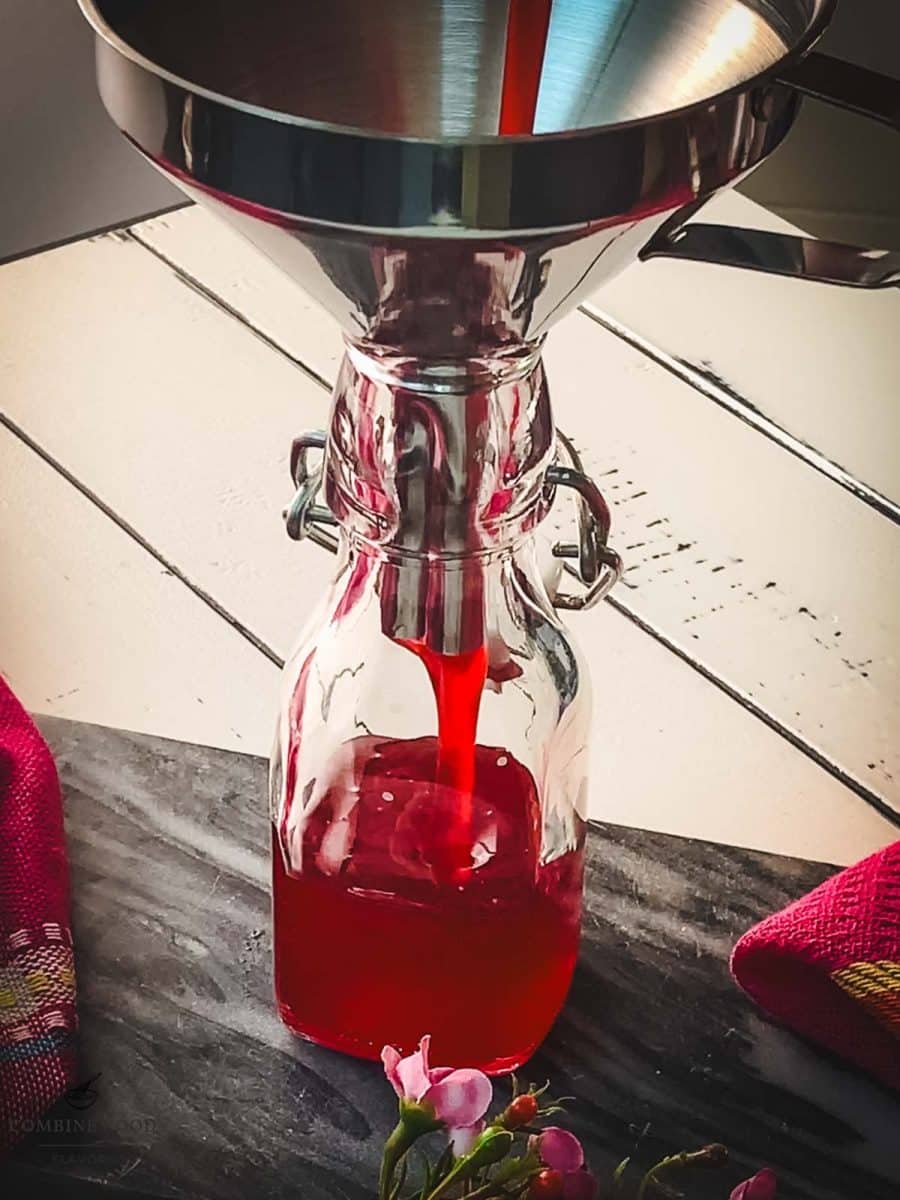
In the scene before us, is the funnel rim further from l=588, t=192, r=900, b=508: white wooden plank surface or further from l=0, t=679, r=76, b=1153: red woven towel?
l=588, t=192, r=900, b=508: white wooden plank surface

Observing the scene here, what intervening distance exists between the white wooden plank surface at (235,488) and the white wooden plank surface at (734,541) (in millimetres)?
15

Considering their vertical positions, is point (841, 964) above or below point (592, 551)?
below

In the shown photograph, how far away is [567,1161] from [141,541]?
362mm

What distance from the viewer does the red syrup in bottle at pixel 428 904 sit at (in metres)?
0.48

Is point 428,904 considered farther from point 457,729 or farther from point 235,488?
point 235,488

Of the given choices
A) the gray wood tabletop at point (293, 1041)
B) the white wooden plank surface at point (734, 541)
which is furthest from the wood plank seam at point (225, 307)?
the gray wood tabletop at point (293, 1041)

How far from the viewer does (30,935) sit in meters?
0.51

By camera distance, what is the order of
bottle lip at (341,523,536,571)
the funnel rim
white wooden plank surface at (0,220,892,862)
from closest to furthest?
the funnel rim → bottle lip at (341,523,536,571) → white wooden plank surface at (0,220,892,862)

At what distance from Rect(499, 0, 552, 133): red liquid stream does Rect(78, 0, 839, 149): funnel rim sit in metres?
0.07

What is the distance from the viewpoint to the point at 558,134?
0.32 meters

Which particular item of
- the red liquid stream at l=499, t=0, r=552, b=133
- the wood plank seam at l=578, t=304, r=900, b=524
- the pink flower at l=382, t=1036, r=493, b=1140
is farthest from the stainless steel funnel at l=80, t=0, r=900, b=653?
the wood plank seam at l=578, t=304, r=900, b=524

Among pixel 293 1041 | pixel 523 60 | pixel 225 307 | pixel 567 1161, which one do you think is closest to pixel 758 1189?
pixel 567 1161

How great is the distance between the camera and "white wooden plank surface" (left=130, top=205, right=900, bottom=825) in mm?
653

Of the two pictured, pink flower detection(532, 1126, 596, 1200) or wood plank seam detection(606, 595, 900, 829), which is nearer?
pink flower detection(532, 1126, 596, 1200)
